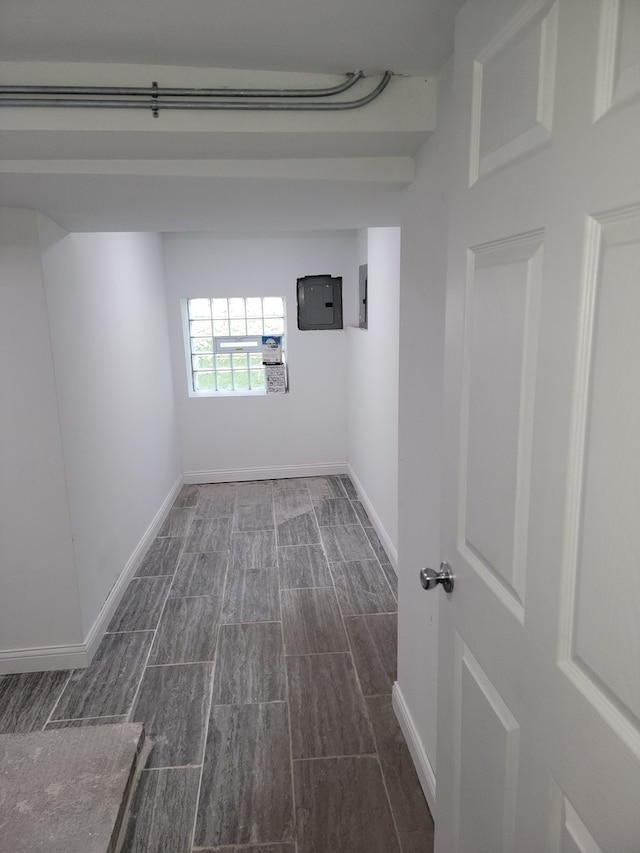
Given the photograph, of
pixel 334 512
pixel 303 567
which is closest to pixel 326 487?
pixel 334 512

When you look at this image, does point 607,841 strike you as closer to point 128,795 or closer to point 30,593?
point 128,795

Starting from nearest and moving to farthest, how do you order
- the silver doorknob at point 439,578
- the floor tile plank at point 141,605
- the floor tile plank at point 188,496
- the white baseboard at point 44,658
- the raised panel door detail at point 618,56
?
the raised panel door detail at point 618,56, the silver doorknob at point 439,578, the white baseboard at point 44,658, the floor tile plank at point 141,605, the floor tile plank at point 188,496

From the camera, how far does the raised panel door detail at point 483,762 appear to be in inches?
39.9

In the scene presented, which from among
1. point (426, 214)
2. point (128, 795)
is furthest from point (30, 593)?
point (426, 214)

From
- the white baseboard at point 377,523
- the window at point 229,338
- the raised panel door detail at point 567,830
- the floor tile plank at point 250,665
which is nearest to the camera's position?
the raised panel door detail at point 567,830

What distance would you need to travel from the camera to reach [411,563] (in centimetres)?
202

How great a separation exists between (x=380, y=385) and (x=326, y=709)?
2.07m

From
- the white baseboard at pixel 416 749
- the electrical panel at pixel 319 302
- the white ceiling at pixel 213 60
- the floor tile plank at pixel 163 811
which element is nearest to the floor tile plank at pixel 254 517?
the electrical panel at pixel 319 302

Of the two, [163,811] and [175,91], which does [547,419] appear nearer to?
[175,91]

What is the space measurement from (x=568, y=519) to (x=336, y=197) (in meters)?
1.51

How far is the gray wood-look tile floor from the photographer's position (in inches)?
72.1

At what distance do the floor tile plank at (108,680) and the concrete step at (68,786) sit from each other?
200 mm

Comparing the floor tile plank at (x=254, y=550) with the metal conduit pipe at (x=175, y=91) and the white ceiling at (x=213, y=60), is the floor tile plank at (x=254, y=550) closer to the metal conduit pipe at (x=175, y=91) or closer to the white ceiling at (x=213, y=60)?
the white ceiling at (x=213, y=60)

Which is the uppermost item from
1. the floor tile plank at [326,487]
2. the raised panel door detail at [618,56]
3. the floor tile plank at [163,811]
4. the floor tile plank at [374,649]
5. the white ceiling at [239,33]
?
the white ceiling at [239,33]
